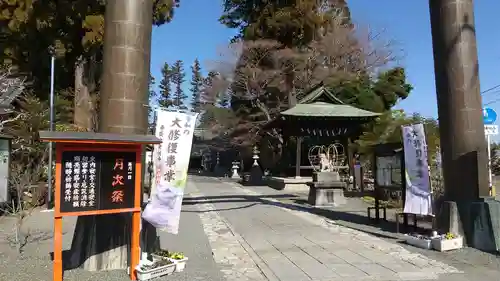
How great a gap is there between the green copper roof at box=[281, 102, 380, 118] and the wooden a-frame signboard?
1101 cm

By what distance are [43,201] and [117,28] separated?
1054 centimetres

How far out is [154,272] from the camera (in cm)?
609

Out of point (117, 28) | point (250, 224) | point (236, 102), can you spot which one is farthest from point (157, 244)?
point (236, 102)

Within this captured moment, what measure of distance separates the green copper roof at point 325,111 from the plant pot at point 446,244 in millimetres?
8997

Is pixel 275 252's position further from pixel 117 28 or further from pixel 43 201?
pixel 43 201

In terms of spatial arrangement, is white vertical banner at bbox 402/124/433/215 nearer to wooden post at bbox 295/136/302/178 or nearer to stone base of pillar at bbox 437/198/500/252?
stone base of pillar at bbox 437/198/500/252

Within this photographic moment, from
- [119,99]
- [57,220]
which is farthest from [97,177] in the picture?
[119,99]

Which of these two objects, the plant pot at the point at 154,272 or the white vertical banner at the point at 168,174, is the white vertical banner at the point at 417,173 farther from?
the plant pot at the point at 154,272

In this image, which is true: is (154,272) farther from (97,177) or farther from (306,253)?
(306,253)

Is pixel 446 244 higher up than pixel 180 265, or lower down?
higher up

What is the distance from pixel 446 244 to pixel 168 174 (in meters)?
5.09

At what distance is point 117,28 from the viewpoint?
272 inches

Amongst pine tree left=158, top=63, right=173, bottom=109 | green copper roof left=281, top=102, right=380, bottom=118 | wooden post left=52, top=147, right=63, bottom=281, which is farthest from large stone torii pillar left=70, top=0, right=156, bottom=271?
pine tree left=158, top=63, right=173, bottom=109

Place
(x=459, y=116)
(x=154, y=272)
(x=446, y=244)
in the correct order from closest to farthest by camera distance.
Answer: (x=154, y=272)
(x=446, y=244)
(x=459, y=116)
